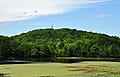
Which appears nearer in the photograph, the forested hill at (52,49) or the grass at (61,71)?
the grass at (61,71)

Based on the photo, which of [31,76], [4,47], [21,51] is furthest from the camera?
[21,51]

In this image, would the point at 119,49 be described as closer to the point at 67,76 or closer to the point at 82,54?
the point at 82,54

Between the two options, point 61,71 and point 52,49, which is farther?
point 52,49

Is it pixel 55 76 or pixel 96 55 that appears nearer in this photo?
pixel 55 76

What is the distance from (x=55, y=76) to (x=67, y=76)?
1600 millimetres

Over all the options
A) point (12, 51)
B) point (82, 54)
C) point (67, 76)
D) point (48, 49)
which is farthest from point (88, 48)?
point (67, 76)

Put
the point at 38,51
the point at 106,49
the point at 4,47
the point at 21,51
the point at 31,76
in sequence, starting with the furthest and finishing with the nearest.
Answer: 1. the point at 106,49
2. the point at 38,51
3. the point at 21,51
4. the point at 4,47
5. the point at 31,76

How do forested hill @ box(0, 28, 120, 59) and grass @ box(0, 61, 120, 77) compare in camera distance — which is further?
forested hill @ box(0, 28, 120, 59)

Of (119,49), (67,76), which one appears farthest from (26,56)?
(67,76)

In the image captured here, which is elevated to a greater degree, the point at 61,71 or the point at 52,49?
the point at 52,49

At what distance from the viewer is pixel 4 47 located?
11262cm

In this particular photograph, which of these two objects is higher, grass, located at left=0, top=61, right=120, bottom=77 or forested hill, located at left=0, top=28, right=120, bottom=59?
forested hill, located at left=0, top=28, right=120, bottom=59

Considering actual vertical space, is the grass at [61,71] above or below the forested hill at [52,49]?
below

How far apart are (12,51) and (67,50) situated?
54.8 m
